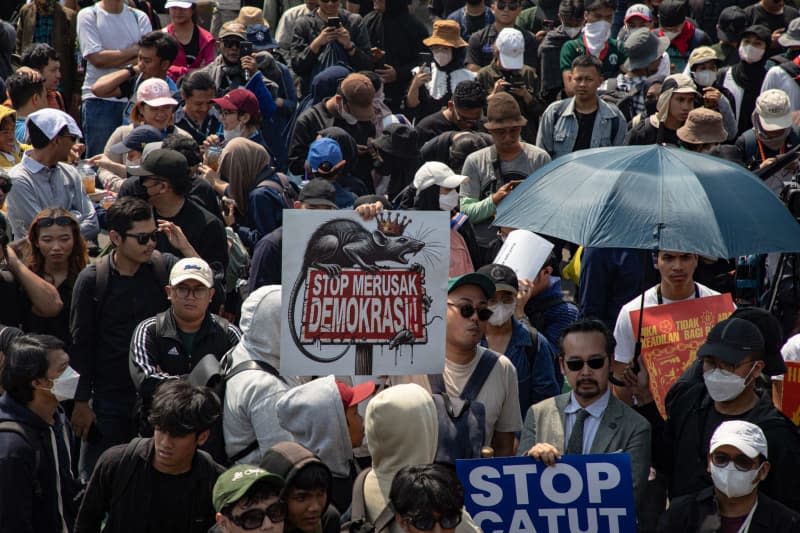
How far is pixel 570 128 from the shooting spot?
11.1 meters

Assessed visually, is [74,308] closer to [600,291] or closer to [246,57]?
[600,291]

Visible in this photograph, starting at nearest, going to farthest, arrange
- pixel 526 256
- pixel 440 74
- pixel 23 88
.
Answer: pixel 526 256, pixel 23 88, pixel 440 74

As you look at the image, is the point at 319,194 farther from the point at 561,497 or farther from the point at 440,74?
the point at 440,74

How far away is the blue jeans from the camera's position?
12.3m

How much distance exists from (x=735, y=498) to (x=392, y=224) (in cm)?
192

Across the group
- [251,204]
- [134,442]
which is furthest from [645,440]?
[251,204]

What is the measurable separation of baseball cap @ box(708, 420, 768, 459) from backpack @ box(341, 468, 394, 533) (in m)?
1.40

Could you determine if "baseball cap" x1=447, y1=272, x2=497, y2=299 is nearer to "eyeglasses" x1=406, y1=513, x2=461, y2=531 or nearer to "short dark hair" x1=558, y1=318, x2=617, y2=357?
"short dark hair" x1=558, y1=318, x2=617, y2=357

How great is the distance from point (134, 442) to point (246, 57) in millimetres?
6729

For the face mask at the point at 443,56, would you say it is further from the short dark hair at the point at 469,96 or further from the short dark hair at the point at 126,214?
the short dark hair at the point at 126,214

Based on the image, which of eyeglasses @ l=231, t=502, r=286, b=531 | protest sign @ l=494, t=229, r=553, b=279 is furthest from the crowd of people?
protest sign @ l=494, t=229, r=553, b=279

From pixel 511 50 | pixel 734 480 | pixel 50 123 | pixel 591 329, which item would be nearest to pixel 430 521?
pixel 734 480

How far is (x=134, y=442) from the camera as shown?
593 centimetres

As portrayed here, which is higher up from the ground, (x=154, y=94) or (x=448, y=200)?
(x=154, y=94)
